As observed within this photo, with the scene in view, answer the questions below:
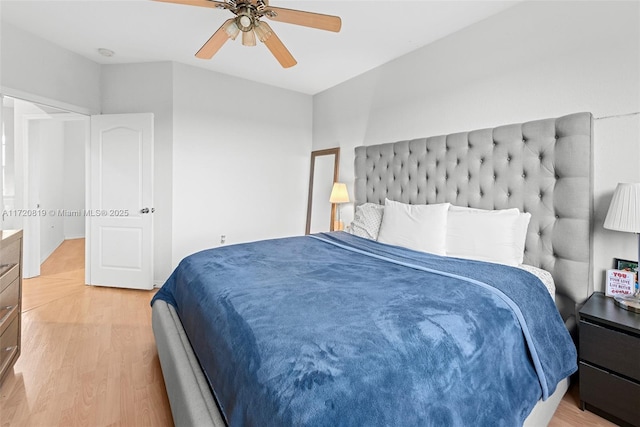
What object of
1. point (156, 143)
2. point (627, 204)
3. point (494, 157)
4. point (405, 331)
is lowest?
point (405, 331)

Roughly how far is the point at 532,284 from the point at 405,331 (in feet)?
3.50

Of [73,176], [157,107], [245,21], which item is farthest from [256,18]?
[73,176]

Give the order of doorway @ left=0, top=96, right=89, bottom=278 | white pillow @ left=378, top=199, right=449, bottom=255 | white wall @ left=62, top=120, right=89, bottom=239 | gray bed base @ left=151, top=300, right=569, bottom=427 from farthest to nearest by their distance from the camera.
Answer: white wall @ left=62, top=120, right=89, bottom=239 → doorway @ left=0, top=96, right=89, bottom=278 → white pillow @ left=378, top=199, right=449, bottom=255 → gray bed base @ left=151, top=300, right=569, bottom=427

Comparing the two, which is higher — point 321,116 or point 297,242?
point 321,116

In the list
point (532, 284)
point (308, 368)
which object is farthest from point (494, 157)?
point (308, 368)

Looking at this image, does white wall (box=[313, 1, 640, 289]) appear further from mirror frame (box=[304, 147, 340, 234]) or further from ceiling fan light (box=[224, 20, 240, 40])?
ceiling fan light (box=[224, 20, 240, 40])

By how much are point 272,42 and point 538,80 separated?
189cm

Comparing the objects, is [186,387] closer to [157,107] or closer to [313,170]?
[157,107]

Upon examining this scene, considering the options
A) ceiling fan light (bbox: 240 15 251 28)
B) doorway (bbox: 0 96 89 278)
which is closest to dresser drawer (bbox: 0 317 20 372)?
doorway (bbox: 0 96 89 278)

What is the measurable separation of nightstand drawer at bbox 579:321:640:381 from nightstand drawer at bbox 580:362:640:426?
0.05m

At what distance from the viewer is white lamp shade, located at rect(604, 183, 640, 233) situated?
1.65 metres

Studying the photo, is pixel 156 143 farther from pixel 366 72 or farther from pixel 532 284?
pixel 532 284

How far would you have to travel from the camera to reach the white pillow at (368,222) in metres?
2.93

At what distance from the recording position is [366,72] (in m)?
3.75
